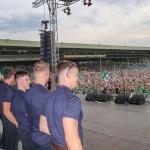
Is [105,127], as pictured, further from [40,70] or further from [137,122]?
[40,70]

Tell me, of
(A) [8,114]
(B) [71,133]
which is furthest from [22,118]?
(B) [71,133]

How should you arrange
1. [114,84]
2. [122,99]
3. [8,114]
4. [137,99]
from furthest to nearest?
1. [114,84]
2. [122,99]
3. [137,99]
4. [8,114]

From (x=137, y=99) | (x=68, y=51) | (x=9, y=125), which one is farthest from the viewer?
(x=68, y=51)

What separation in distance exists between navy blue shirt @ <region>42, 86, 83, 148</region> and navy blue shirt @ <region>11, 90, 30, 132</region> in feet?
3.81

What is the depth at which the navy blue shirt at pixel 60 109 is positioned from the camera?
2.12 meters

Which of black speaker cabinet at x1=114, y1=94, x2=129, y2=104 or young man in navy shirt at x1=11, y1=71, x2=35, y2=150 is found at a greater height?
young man in navy shirt at x1=11, y1=71, x2=35, y2=150

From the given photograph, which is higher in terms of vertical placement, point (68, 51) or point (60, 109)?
point (68, 51)

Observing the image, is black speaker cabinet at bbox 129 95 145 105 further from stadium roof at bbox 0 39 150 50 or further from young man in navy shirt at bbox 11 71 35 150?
stadium roof at bbox 0 39 150 50

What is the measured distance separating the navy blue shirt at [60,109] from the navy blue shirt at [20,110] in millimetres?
1162

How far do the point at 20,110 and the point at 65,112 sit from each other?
161cm

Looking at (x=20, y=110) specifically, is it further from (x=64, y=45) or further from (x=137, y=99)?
(x=64, y=45)

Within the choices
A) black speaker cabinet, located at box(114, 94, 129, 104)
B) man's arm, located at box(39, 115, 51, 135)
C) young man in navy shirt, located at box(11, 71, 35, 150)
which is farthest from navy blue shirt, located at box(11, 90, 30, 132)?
black speaker cabinet, located at box(114, 94, 129, 104)

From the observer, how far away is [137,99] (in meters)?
11.5

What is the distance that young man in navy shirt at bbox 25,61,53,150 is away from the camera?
2.82 meters
